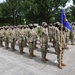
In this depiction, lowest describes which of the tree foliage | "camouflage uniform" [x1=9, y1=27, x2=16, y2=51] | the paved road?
the paved road

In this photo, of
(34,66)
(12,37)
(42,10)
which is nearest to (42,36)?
(34,66)

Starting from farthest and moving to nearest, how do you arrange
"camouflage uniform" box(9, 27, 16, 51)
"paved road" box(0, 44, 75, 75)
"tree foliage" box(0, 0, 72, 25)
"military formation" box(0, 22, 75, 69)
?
"tree foliage" box(0, 0, 72, 25)
"camouflage uniform" box(9, 27, 16, 51)
"military formation" box(0, 22, 75, 69)
"paved road" box(0, 44, 75, 75)

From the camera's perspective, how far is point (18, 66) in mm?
14094

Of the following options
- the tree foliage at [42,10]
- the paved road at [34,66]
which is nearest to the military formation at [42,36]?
the paved road at [34,66]

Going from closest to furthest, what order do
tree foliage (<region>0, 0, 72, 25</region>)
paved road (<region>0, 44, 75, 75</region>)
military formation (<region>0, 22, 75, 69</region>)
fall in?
paved road (<region>0, 44, 75, 75</region>) → military formation (<region>0, 22, 75, 69</region>) → tree foliage (<region>0, 0, 72, 25</region>)

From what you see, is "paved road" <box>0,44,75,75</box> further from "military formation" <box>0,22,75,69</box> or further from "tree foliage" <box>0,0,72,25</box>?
"tree foliage" <box>0,0,72,25</box>

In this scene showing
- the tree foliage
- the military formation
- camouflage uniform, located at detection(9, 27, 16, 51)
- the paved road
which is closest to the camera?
the paved road

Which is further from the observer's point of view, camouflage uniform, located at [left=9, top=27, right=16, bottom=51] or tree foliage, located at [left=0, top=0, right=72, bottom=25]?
tree foliage, located at [left=0, top=0, right=72, bottom=25]

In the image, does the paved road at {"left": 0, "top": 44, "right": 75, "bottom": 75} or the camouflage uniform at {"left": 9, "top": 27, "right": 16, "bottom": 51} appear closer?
the paved road at {"left": 0, "top": 44, "right": 75, "bottom": 75}

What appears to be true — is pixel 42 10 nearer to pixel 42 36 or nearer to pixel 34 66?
pixel 42 36

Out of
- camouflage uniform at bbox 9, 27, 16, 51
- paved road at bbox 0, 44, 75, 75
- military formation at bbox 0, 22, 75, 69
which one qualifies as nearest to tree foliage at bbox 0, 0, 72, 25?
military formation at bbox 0, 22, 75, 69

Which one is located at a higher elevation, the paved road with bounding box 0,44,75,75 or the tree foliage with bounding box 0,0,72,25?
the tree foliage with bounding box 0,0,72,25

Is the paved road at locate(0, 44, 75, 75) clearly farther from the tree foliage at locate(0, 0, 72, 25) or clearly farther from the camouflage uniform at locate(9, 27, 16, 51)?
the tree foliage at locate(0, 0, 72, 25)

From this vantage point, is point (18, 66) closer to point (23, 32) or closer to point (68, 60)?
point (68, 60)
